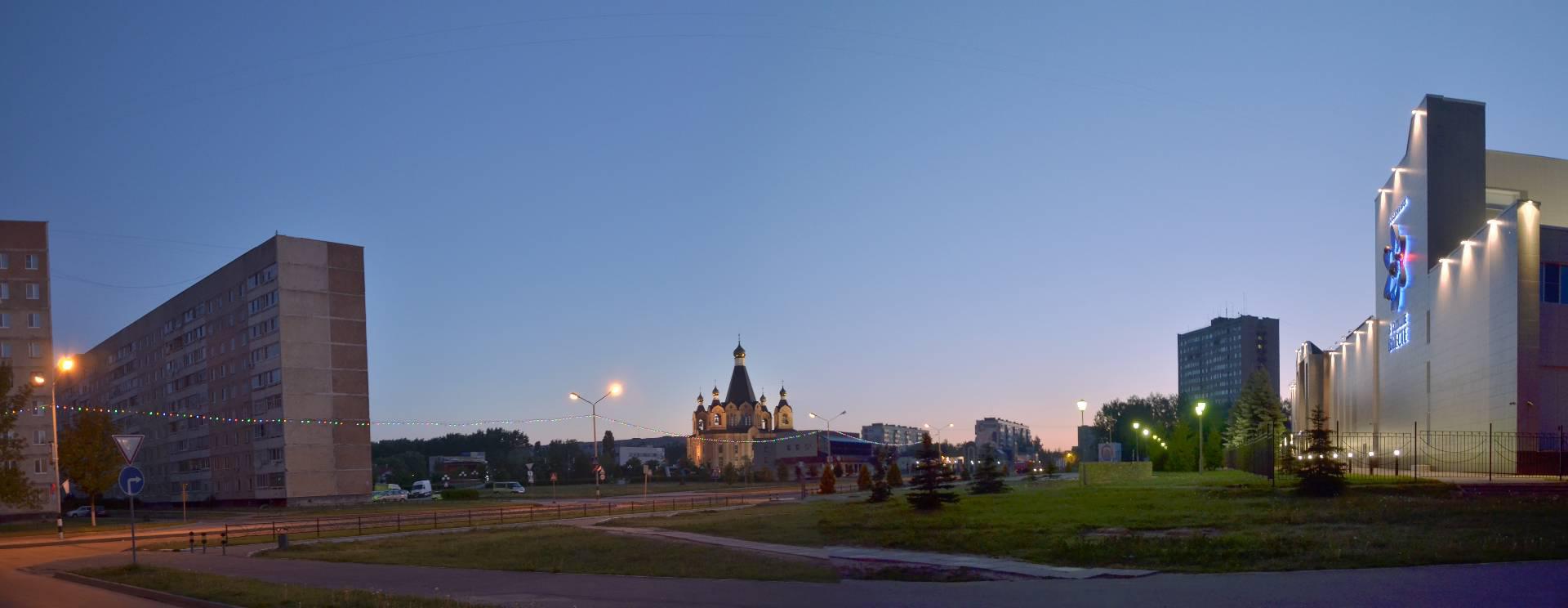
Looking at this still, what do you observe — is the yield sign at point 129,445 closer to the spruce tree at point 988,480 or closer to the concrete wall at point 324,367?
the spruce tree at point 988,480

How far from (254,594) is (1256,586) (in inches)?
621

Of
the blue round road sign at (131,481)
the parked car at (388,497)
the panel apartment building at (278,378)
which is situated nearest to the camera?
the blue round road sign at (131,481)

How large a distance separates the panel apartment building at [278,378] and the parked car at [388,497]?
6.08 ft

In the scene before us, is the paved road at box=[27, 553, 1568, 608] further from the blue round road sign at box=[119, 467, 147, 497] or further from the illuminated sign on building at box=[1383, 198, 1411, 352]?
the illuminated sign on building at box=[1383, 198, 1411, 352]

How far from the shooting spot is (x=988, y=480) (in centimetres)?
4741

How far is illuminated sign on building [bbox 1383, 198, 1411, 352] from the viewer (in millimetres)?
54250

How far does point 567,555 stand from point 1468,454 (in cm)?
3654

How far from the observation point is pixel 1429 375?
162 ft

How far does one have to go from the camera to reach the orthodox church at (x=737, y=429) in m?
150

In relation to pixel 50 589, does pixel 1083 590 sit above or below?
above

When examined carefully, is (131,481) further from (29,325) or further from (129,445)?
(29,325)

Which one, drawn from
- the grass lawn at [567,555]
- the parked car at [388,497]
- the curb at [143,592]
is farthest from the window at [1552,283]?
the parked car at [388,497]

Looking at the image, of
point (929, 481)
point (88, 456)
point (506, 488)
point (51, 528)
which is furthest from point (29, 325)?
point (929, 481)

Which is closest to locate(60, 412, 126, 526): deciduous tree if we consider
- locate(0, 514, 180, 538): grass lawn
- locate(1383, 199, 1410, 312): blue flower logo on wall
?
locate(0, 514, 180, 538): grass lawn
